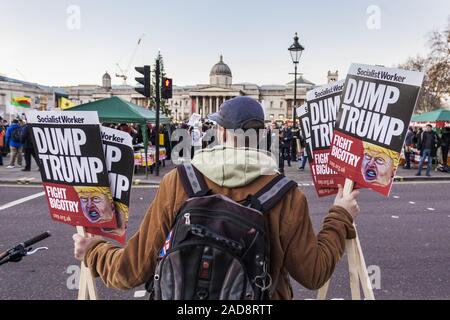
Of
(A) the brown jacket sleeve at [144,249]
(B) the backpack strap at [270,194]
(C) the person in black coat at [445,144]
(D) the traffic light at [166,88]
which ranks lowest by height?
(C) the person in black coat at [445,144]

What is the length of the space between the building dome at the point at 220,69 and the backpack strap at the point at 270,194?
11773 cm

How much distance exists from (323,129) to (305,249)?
1929 mm

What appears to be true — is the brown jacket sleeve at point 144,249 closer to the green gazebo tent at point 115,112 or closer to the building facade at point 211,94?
the green gazebo tent at point 115,112

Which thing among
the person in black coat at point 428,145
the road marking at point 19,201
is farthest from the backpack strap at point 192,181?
the person in black coat at point 428,145

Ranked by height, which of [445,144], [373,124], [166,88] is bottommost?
[445,144]

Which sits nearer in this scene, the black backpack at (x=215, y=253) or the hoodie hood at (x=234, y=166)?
the black backpack at (x=215, y=253)

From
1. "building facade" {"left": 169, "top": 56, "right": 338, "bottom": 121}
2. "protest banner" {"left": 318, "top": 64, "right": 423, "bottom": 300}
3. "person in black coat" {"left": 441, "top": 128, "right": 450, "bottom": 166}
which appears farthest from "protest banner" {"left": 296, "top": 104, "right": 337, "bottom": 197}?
"building facade" {"left": 169, "top": 56, "right": 338, "bottom": 121}

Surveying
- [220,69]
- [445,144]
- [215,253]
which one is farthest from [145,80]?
[220,69]

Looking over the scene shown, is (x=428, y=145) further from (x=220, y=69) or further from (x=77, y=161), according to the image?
(x=220, y=69)

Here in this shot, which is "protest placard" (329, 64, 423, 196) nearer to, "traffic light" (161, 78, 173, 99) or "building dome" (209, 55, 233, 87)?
"traffic light" (161, 78, 173, 99)

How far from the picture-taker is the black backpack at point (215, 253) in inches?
59.1

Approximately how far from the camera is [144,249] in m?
1.81

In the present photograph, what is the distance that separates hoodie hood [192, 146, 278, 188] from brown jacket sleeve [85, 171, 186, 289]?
17 centimetres

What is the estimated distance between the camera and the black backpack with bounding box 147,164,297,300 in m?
1.50
